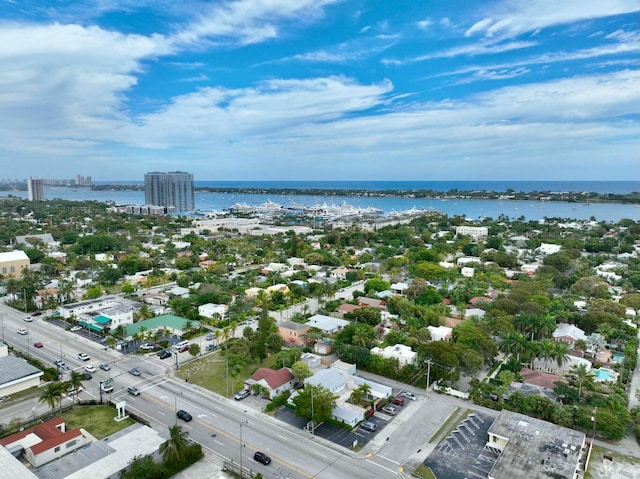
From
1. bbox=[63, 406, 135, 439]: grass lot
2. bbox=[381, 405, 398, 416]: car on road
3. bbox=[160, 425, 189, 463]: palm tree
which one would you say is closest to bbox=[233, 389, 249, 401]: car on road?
bbox=[63, 406, 135, 439]: grass lot

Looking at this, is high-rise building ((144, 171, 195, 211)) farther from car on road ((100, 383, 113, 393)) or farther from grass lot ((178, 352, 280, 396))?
car on road ((100, 383, 113, 393))

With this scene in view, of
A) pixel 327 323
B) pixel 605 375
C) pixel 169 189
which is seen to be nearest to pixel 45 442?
pixel 327 323

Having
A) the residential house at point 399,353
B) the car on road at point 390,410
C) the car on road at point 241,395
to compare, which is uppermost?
the residential house at point 399,353

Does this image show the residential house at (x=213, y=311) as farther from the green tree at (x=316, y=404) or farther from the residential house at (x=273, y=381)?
the green tree at (x=316, y=404)

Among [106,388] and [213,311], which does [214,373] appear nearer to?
[106,388]

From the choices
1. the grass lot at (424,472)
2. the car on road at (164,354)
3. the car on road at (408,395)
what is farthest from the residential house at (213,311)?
the grass lot at (424,472)
